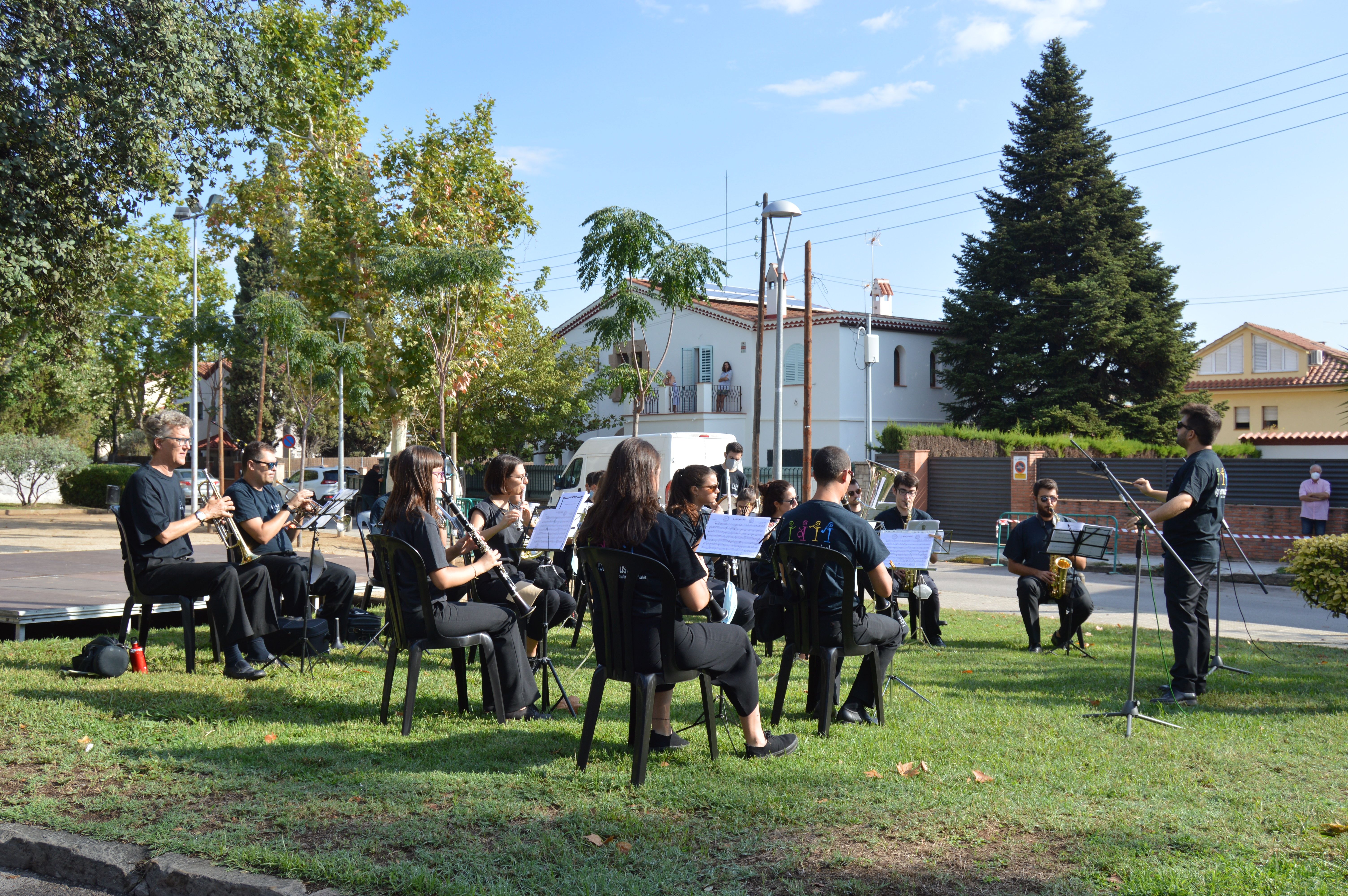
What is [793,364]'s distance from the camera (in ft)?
118

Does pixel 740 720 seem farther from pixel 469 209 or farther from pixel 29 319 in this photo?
pixel 29 319

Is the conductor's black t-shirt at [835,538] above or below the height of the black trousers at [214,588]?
above

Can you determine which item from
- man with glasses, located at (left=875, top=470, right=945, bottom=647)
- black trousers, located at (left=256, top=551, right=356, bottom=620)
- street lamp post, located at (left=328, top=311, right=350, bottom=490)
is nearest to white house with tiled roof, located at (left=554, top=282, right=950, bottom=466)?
street lamp post, located at (left=328, top=311, right=350, bottom=490)

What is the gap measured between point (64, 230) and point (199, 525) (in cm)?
934

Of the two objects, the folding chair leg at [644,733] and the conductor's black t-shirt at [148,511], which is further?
the conductor's black t-shirt at [148,511]

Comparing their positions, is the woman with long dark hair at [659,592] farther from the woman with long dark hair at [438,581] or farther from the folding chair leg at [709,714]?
the woman with long dark hair at [438,581]

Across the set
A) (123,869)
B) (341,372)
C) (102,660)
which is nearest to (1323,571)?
(123,869)

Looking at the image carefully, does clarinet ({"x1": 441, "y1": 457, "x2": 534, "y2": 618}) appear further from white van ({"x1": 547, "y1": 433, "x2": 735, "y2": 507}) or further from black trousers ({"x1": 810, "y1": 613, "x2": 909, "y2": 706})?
white van ({"x1": 547, "y1": 433, "x2": 735, "y2": 507})

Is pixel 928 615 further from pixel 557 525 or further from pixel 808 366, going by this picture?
pixel 808 366

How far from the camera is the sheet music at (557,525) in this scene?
7.78m

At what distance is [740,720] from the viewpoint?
5.50m

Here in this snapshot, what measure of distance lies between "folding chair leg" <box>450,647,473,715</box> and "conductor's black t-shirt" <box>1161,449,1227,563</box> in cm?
485

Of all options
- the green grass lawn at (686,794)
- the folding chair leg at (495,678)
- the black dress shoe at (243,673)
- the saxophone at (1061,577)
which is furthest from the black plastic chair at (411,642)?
the saxophone at (1061,577)

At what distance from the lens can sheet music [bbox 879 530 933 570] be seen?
735 cm
